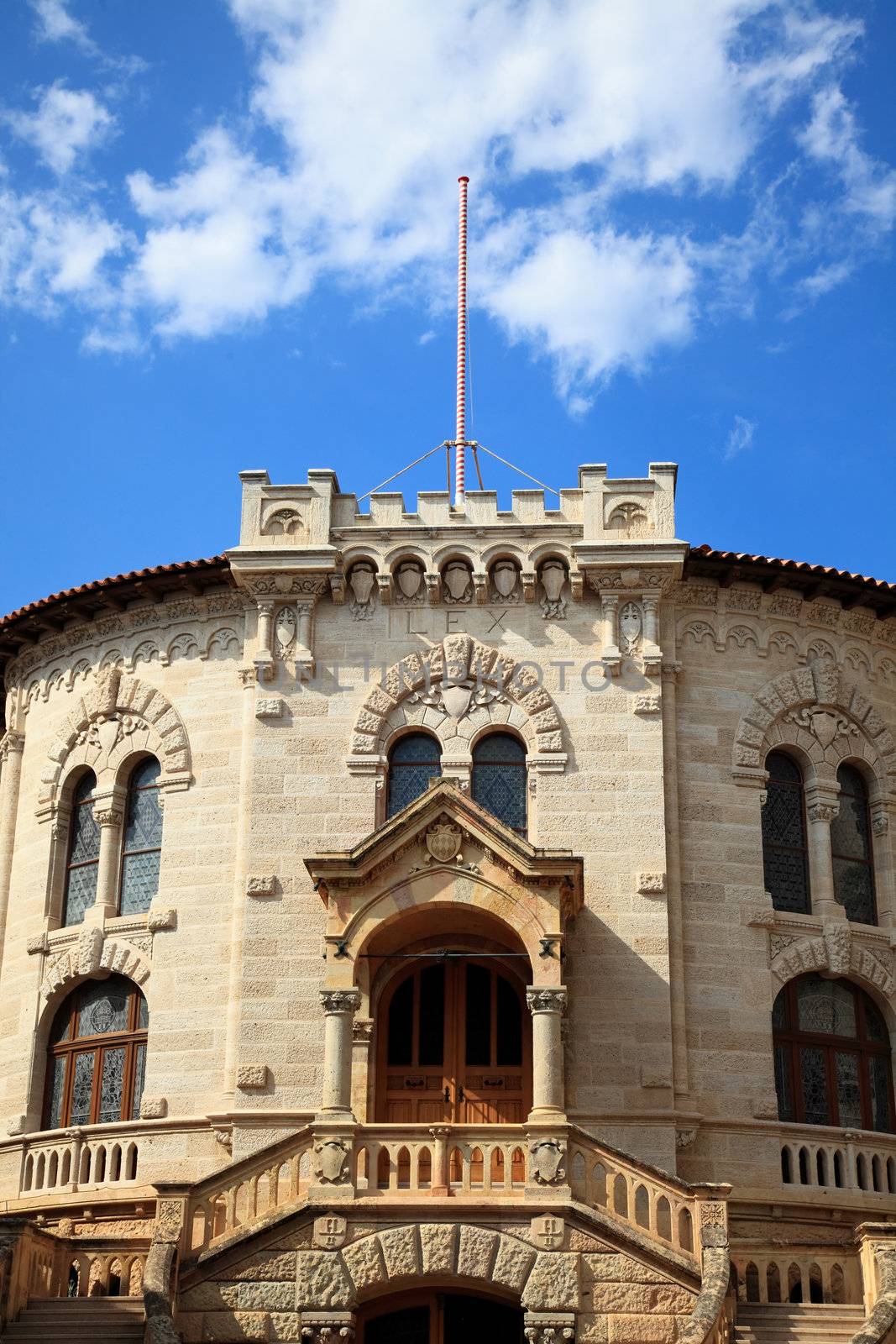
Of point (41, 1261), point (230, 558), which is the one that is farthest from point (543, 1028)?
point (230, 558)

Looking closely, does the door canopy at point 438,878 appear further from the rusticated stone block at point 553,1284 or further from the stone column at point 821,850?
the stone column at point 821,850

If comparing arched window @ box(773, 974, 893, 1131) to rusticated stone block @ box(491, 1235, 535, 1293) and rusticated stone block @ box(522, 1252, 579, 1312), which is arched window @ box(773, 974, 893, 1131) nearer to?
rusticated stone block @ box(522, 1252, 579, 1312)

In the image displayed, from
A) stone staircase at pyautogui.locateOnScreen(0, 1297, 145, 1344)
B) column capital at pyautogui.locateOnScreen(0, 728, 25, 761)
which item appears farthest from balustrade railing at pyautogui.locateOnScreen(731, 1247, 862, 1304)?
column capital at pyautogui.locateOnScreen(0, 728, 25, 761)

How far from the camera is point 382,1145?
19.9m

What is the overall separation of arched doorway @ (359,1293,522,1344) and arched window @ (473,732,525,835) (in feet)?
20.3

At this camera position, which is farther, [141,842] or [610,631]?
[141,842]

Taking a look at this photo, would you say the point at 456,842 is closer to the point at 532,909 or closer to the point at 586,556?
the point at 532,909

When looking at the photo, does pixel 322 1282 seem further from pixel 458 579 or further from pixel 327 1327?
pixel 458 579

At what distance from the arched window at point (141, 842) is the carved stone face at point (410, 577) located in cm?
436

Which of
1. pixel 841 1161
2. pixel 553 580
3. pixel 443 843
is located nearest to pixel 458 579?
pixel 553 580

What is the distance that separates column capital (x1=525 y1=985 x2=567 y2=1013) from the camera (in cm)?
2067

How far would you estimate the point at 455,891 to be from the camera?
70.9 ft

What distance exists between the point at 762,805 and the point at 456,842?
5.03 metres

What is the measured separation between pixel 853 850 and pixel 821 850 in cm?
88
